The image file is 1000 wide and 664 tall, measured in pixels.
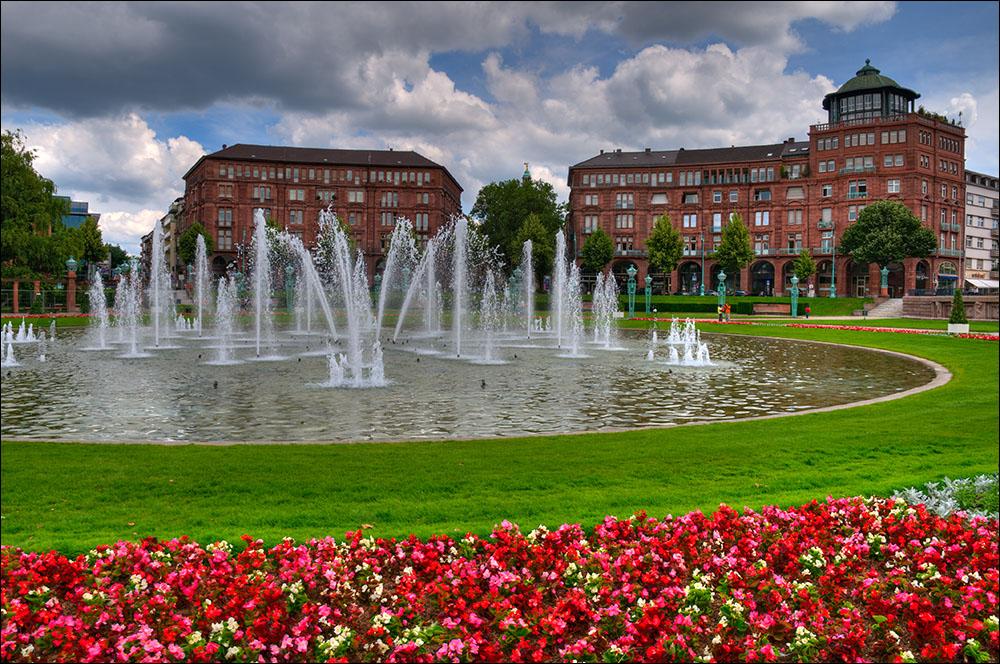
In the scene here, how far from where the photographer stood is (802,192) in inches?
3413

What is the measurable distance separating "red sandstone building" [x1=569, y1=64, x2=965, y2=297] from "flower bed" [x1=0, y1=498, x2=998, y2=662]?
82591mm

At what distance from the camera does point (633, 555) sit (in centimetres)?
583

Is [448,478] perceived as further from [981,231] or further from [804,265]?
[981,231]

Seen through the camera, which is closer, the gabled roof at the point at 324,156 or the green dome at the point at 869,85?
the green dome at the point at 869,85

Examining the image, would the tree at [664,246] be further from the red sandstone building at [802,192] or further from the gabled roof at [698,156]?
the gabled roof at [698,156]

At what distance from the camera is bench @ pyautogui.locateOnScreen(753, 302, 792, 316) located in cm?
6431

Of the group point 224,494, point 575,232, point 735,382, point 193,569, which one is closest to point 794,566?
point 193,569

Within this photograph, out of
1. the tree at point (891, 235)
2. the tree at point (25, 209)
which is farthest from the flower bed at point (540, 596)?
the tree at point (891, 235)

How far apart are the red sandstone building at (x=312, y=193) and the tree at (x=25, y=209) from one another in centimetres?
5942

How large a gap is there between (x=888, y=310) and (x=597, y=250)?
34272 millimetres

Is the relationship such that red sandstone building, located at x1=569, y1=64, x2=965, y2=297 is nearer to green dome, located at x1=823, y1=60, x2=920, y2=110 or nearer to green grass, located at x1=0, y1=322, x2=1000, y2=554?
green dome, located at x1=823, y1=60, x2=920, y2=110

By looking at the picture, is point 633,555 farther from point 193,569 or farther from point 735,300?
point 735,300

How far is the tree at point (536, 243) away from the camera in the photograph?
79.8 m

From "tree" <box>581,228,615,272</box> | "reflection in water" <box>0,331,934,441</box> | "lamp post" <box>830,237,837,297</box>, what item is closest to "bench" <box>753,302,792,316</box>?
"lamp post" <box>830,237,837,297</box>
